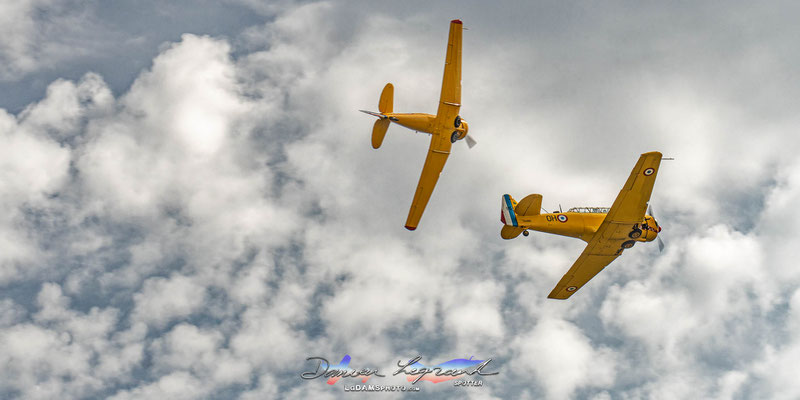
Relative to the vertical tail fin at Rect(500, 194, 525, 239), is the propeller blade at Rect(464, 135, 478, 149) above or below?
above

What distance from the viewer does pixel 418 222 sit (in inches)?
2088

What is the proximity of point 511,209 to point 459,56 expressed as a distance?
45.7 ft

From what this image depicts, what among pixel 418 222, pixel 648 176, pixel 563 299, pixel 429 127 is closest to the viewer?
pixel 648 176

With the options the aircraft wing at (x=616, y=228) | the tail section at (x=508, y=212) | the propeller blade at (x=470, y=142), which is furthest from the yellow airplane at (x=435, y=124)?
the aircraft wing at (x=616, y=228)

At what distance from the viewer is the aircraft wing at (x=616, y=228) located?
45656 mm

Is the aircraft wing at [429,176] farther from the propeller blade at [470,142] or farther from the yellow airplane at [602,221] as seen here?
the yellow airplane at [602,221]

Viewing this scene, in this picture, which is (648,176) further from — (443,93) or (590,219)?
(443,93)

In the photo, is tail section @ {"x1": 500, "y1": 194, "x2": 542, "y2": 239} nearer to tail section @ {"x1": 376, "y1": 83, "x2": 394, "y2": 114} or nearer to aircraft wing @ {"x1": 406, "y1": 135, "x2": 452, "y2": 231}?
aircraft wing @ {"x1": 406, "y1": 135, "x2": 452, "y2": 231}

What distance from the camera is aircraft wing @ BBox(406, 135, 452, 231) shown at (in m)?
50.7

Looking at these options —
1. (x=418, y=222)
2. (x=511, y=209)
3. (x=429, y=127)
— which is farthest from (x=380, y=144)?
(x=511, y=209)

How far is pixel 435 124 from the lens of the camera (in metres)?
49.5

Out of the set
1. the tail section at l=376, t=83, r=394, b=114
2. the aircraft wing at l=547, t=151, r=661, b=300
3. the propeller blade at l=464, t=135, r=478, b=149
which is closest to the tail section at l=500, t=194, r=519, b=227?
the propeller blade at l=464, t=135, r=478, b=149

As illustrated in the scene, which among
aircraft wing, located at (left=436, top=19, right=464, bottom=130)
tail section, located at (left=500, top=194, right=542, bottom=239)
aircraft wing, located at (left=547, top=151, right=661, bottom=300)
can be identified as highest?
aircraft wing, located at (left=436, top=19, right=464, bottom=130)

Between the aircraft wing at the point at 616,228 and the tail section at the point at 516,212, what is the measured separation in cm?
613
